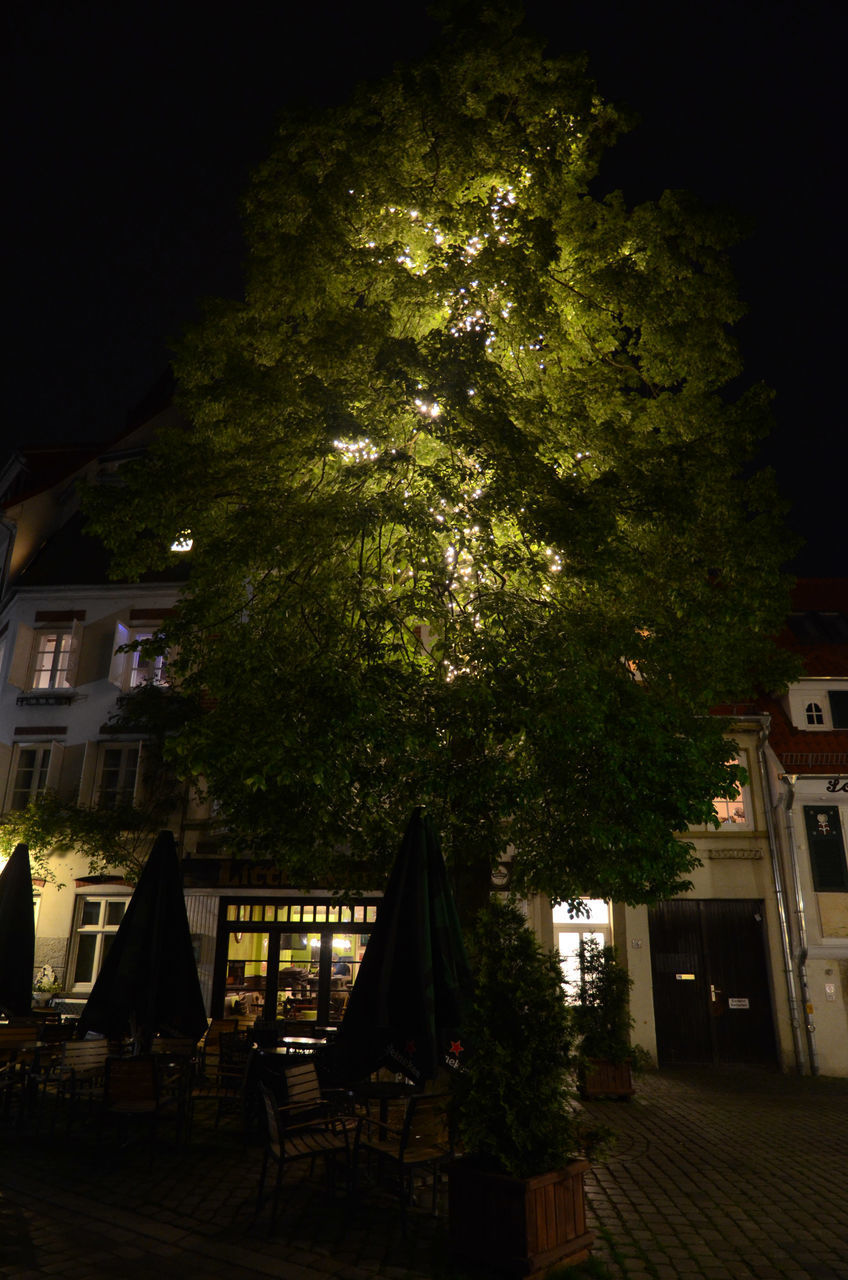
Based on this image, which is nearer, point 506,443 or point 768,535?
point 506,443

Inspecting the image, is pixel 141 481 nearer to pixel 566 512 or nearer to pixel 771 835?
pixel 566 512

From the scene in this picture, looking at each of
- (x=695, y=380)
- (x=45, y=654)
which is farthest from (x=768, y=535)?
(x=45, y=654)

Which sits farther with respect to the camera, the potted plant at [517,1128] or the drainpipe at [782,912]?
the drainpipe at [782,912]

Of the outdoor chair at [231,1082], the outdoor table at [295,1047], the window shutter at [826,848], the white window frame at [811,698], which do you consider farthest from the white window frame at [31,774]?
the white window frame at [811,698]

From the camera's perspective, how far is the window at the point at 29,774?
66.3 ft

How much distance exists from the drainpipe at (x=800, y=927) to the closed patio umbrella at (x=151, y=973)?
1442cm

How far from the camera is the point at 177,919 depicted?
955 centimetres

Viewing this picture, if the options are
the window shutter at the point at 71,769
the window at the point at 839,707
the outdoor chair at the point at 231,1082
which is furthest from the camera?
the window at the point at 839,707

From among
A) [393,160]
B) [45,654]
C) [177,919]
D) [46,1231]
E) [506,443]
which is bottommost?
[46,1231]

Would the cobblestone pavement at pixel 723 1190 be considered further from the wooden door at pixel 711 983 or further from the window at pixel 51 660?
the window at pixel 51 660

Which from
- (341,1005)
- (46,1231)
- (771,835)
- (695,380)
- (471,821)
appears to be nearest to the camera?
(46,1231)

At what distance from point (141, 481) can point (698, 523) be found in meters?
6.88

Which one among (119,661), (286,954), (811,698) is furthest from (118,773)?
(811,698)

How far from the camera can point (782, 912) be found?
19156mm
